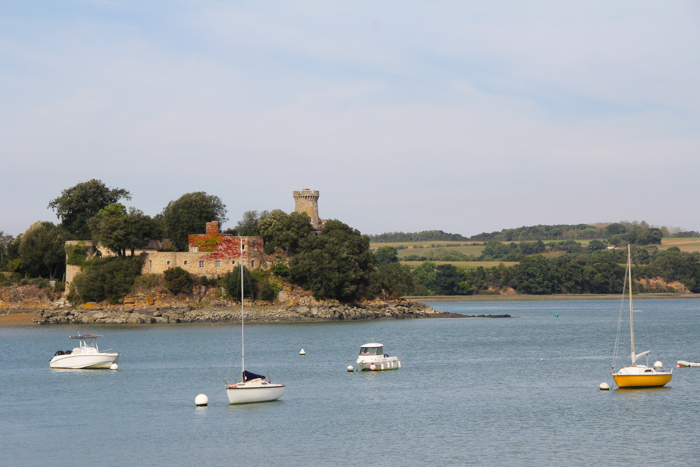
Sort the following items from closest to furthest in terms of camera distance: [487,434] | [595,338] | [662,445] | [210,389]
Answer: [662,445] → [487,434] → [210,389] → [595,338]

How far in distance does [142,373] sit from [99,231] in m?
43.6

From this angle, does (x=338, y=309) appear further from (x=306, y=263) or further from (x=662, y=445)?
(x=662, y=445)

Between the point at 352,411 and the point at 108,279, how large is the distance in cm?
5587

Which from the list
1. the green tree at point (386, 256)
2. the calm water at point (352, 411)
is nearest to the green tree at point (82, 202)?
the calm water at point (352, 411)

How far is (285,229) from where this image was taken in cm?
8544

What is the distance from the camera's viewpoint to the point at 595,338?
6372 cm

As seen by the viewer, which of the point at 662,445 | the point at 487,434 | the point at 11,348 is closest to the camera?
the point at 662,445

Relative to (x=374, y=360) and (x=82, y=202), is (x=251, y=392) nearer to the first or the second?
(x=374, y=360)

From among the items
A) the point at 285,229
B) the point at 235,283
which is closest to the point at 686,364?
the point at 235,283

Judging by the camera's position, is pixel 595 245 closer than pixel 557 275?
No

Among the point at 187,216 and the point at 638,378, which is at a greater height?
the point at 187,216

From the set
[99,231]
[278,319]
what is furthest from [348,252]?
[99,231]

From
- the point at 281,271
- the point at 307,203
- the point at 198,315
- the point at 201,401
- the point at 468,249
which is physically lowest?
the point at 201,401

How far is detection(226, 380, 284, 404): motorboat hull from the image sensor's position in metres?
31.0
